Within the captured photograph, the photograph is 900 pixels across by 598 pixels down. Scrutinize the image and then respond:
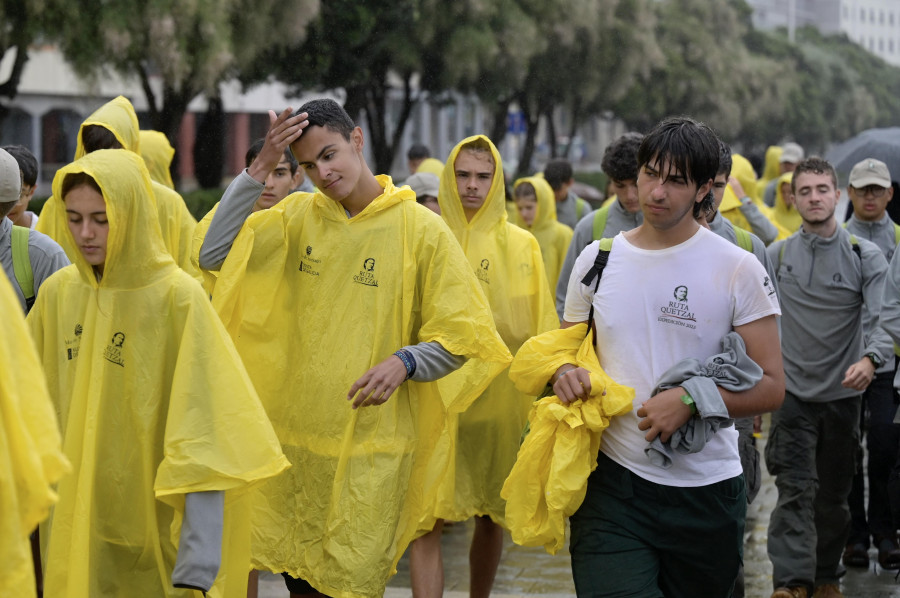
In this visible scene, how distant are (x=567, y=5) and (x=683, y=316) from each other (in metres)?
27.1

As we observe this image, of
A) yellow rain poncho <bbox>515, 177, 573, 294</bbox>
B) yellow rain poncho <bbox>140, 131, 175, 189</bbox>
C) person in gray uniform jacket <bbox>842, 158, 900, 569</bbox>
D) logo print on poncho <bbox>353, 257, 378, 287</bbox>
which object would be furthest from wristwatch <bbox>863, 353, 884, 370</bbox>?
yellow rain poncho <bbox>140, 131, 175, 189</bbox>

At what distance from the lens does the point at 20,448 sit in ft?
8.12

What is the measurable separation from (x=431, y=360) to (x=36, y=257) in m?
1.81

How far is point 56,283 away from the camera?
3.85m

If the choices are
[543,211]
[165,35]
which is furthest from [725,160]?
[165,35]

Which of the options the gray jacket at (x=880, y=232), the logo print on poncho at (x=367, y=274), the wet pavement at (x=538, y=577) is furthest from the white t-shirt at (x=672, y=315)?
the gray jacket at (x=880, y=232)

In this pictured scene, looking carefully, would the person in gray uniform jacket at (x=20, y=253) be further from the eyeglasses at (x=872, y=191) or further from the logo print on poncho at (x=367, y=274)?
the eyeglasses at (x=872, y=191)

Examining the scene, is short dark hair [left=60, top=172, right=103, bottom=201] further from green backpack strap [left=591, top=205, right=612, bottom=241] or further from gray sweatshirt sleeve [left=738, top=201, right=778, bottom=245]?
gray sweatshirt sleeve [left=738, top=201, right=778, bottom=245]

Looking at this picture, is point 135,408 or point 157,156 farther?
point 157,156

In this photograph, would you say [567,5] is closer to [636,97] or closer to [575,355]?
[636,97]

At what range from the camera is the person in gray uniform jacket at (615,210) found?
20.2 ft

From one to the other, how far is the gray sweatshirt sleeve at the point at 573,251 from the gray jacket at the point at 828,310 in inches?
41.0

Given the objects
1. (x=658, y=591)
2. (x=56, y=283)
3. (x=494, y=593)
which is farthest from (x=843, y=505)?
(x=56, y=283)

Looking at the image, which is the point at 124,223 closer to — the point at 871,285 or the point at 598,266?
the point at 598,266
